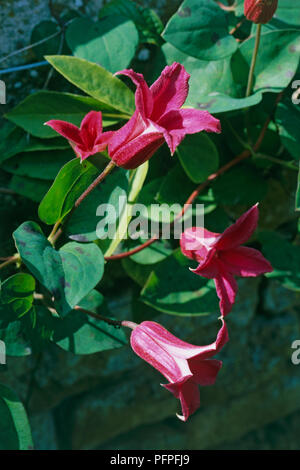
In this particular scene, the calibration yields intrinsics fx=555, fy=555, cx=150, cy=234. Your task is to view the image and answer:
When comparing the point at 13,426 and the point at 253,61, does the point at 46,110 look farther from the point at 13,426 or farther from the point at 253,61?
the point at 13,426

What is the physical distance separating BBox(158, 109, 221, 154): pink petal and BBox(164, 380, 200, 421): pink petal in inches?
10.9

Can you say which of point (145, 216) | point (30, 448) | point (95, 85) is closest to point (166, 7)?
point (95, 85)

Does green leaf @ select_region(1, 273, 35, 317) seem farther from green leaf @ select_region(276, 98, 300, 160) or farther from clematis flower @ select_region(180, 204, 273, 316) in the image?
green leaf @ select_region(276, 98, 300, 160)

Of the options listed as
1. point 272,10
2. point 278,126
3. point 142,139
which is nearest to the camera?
point 142,139

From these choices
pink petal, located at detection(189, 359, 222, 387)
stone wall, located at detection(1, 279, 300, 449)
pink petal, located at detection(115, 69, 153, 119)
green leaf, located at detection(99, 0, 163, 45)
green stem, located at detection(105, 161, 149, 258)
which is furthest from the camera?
stone wall, located at detection(1, 279, 300, 449)

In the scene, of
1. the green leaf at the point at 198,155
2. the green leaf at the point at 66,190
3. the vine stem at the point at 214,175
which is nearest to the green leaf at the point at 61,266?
the green leaf at the point at 66,190

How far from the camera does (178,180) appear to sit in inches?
35.5

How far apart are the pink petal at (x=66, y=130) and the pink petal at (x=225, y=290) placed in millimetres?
248

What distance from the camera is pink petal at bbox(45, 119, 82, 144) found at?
69cm

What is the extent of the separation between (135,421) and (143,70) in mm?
710

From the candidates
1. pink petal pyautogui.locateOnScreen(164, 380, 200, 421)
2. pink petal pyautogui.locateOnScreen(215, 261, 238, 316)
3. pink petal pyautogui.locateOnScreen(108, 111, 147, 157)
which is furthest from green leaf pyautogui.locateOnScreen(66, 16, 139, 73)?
pink petal pyautogui.locateOnScreen(164, 380, 200, 421)

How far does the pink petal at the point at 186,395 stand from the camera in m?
0.63

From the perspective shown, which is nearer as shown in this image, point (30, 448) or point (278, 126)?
point (30, 448)

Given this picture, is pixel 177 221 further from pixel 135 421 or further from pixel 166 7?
pixel 135 421
